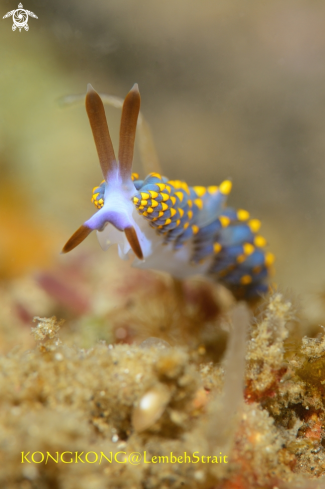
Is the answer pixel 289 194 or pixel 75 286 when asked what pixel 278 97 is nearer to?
pixel 289 194

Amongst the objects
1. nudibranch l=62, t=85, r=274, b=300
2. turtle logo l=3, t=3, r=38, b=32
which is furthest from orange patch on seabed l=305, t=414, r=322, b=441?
turtle logo l=3, t=3, r=38, b=32

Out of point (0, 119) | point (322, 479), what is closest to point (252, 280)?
point (322, 479)

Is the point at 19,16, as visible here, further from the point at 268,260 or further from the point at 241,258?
the point at 268,260

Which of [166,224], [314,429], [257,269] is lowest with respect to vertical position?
[314,429]

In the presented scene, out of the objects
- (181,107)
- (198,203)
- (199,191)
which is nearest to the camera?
(198,203)

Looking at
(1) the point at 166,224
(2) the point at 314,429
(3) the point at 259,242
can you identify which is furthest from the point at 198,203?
(2) the point at 314,429

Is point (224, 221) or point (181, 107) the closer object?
point (224, 221)

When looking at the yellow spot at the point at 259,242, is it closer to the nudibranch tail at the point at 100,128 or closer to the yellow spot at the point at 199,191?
the yellow spot at the point at 199,191
